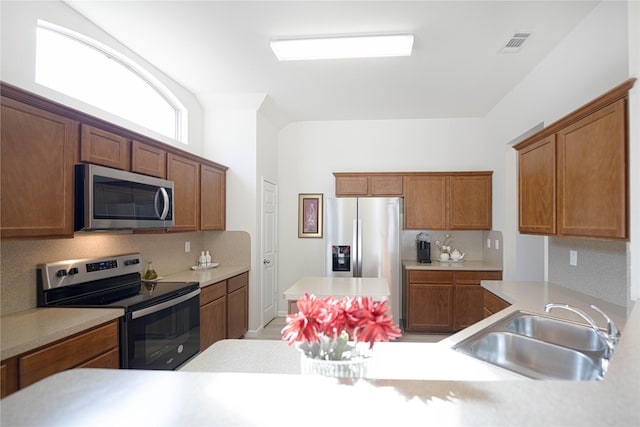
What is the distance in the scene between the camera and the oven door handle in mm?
2304

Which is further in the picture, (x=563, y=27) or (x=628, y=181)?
(x=563, y=27)

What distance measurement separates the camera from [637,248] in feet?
5.36

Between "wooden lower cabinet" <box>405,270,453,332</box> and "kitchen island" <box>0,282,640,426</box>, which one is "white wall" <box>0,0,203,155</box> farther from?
"wooden lower cabinet" <box>405,270,453,332</box>

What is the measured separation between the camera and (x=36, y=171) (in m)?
1.91

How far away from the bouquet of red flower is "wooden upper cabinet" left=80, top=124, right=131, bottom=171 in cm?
207

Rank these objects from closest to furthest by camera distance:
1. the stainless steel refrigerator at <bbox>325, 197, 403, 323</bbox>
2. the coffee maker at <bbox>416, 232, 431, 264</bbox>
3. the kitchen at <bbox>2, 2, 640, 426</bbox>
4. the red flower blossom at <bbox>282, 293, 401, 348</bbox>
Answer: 1. the red flower blossom at <bbox>282, 293, 401, 348</bbox>
2. the kitchen at <bbox>2, 2, 640, 426</bbox>
3. the stainless steel refrigerator at <bbox>325, 197, 403, 323</bbox>
4. the coffee maker at <bbox>416, 232, 431, 264</bbox>

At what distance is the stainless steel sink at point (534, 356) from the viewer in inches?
58.0

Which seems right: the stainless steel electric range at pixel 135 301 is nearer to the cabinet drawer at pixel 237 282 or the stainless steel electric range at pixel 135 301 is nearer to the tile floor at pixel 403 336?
the cabinet drawer at pixel 237 282

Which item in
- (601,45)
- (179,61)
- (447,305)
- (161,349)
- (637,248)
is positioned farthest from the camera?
(447,305)

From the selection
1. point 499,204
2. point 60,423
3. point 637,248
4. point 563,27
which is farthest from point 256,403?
point 499,204

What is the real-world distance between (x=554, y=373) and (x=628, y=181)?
0.97 metres

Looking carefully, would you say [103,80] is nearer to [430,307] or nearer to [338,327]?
[338,327]

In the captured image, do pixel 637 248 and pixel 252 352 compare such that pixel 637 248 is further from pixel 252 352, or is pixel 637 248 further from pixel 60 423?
pixel 60 423

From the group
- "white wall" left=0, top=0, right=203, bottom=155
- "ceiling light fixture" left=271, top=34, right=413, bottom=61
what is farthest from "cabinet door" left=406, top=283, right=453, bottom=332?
"white wall" left=0, top=0, right=203, bottom=155
